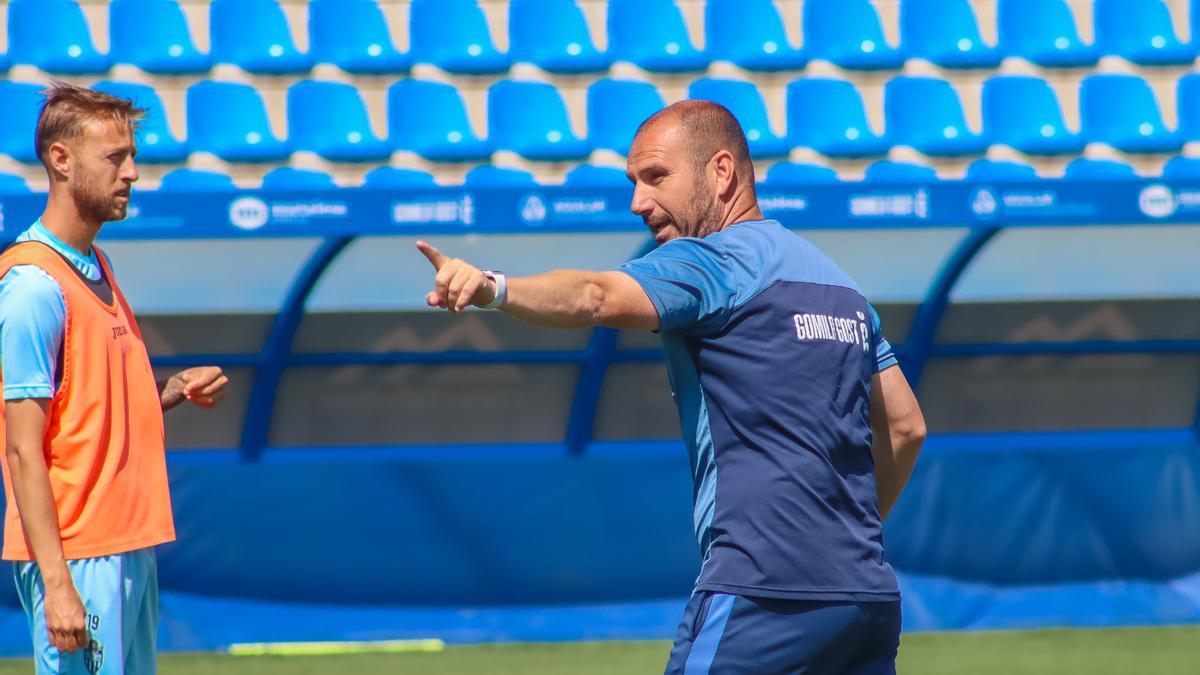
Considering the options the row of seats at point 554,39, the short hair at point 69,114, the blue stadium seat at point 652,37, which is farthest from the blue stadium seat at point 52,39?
the short hair at point 69,114

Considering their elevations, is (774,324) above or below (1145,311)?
above

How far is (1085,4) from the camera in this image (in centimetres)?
1084

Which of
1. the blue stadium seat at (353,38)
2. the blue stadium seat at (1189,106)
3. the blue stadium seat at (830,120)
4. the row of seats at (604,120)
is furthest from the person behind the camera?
the blue stadium seat at (1189,106)

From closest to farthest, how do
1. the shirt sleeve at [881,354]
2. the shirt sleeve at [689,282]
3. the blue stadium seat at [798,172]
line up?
the shirt sleeve at [689,282], the shirt sleeve at [881,354], the blue stadium seat at [798,172]

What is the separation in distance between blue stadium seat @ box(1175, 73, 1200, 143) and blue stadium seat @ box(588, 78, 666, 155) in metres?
3.70

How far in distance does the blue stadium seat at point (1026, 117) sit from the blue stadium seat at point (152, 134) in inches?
215

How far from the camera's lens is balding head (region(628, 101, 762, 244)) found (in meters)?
2.69

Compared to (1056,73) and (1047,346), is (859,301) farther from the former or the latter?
(1056,73)

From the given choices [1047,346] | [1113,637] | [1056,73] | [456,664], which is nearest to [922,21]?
[1056,73]

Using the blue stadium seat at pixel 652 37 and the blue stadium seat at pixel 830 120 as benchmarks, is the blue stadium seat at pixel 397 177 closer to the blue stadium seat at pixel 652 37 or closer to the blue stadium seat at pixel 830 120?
the blue stadium seat at pixel 652 37

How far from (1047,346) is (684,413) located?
5329 mm

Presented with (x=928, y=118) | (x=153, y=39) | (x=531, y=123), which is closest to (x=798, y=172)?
(x=928, y=118)

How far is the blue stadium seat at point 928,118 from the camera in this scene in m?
9.74

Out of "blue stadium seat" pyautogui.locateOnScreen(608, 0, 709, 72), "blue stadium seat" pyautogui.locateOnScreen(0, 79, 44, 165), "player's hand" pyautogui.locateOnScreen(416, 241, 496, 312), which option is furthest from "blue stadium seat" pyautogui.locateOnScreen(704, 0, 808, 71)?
"player's hand" pyautogui.locateOnScreen(416, 241, 496, 312)
